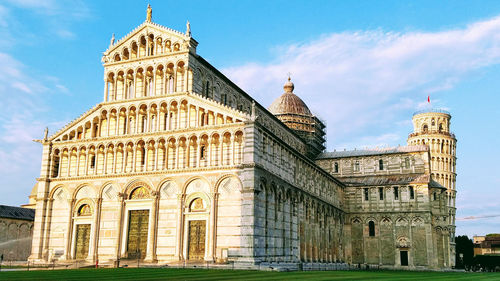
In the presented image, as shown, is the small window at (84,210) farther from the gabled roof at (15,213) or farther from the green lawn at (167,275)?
the gabled roof at (15,213)

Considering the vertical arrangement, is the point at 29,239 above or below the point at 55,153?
below

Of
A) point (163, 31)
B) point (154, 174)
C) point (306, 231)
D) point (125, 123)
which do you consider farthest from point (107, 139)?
point (306, 231)

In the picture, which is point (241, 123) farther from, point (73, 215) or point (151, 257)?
point (73, 215)

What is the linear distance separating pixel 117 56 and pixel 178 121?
1013 cm

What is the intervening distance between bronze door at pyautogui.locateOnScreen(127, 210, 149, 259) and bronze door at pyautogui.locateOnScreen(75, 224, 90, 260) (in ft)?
14.2

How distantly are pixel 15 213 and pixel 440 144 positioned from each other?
228ft

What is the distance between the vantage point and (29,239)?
61.9m

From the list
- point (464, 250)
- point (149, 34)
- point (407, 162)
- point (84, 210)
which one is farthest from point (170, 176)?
point (464, 250)

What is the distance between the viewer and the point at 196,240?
38906 mm

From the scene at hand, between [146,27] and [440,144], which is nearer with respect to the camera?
[146,27]

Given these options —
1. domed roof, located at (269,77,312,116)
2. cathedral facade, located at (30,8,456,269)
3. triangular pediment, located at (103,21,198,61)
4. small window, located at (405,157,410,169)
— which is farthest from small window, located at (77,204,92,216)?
small window, located at (405,157,410,169)

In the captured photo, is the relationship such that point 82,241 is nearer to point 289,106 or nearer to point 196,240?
point 196,240

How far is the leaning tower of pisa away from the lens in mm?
86000

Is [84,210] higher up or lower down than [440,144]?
lower down
